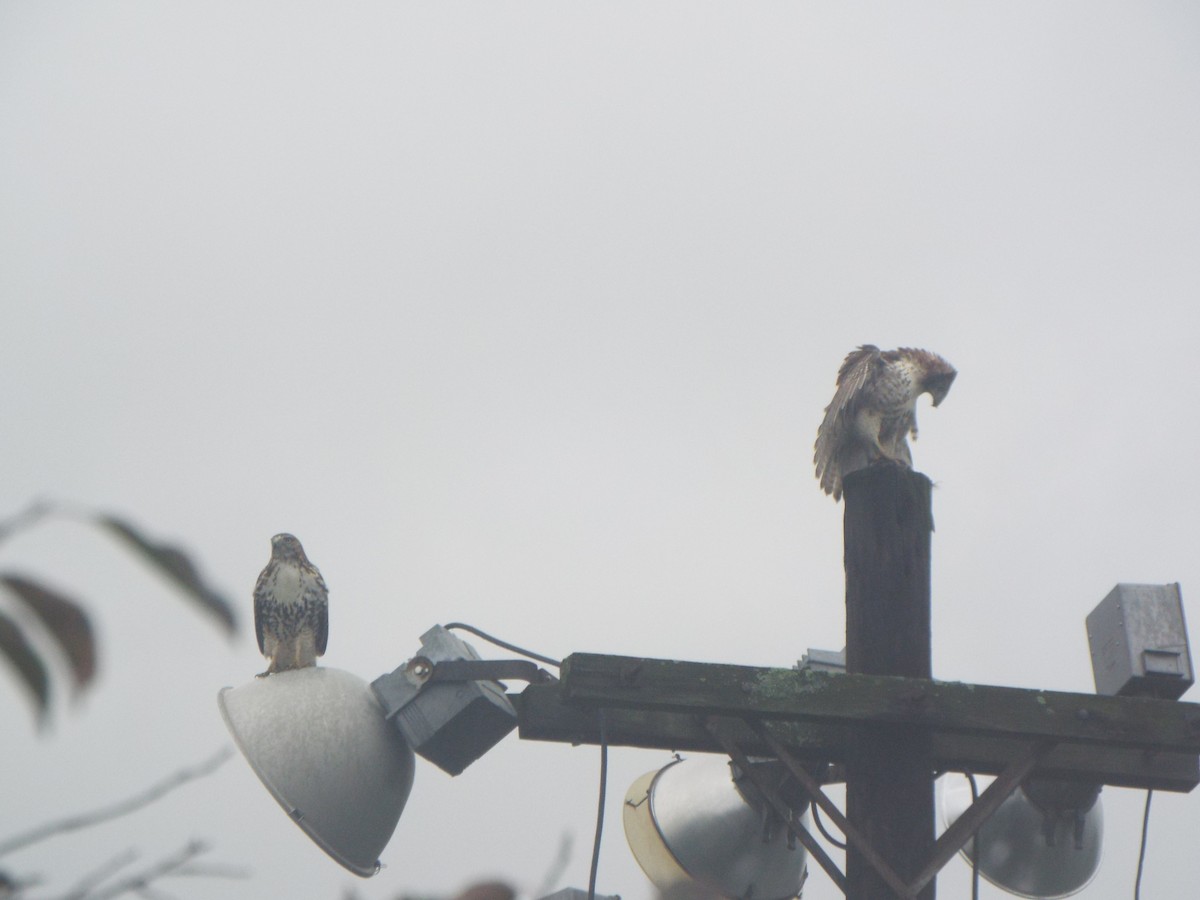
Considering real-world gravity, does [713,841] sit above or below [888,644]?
below

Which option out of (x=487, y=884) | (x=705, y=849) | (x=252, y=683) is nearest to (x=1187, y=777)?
(x=705, y=849)

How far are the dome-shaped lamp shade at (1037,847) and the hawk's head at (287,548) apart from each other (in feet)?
11.0

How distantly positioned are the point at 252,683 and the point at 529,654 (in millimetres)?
823

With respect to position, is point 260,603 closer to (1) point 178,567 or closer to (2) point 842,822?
(2) point 842,822

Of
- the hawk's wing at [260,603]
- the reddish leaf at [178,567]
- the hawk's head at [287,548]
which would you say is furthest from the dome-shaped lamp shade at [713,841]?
the reddish leaf at [178,567]

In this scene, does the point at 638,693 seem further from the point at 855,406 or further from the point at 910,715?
the point at 855,406

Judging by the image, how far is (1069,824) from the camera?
17.0ft

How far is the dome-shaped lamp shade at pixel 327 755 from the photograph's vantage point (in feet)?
13.5

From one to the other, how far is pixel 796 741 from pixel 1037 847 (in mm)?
1568

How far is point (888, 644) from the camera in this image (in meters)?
3.99

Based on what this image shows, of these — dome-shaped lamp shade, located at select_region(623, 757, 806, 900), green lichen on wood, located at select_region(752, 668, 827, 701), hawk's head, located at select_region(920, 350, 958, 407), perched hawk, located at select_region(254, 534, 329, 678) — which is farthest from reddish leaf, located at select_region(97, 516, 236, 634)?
perched hawk, located at select_region(254, 534, 329, 678)

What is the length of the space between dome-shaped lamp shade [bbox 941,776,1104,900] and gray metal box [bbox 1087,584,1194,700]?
80 cm

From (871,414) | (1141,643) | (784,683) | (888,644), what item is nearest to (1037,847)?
(1141,643)

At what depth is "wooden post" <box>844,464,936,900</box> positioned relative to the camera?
3.82 m
